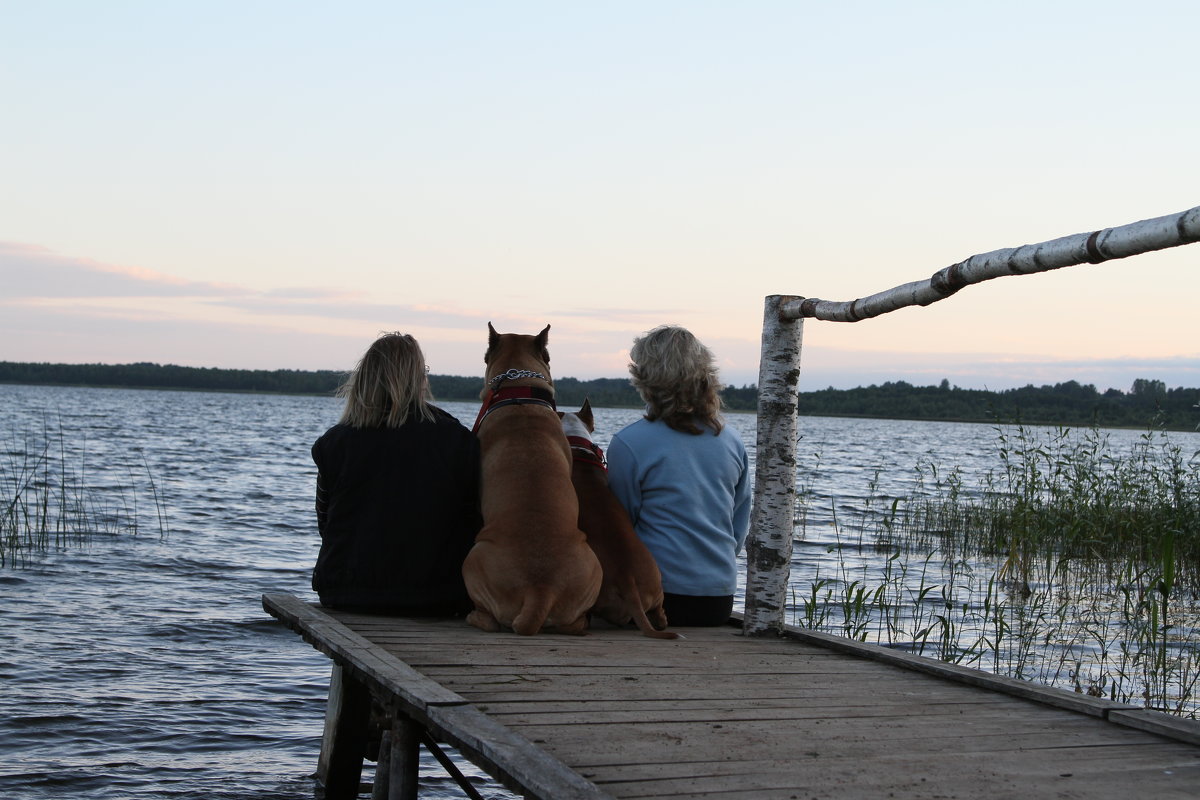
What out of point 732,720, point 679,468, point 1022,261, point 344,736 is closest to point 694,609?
point 679,468

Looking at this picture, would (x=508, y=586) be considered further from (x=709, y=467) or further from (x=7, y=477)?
(x=7, y=477)

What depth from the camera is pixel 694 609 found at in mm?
5984

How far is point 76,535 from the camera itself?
50.5ft

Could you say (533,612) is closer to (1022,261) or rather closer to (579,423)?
(579,423)

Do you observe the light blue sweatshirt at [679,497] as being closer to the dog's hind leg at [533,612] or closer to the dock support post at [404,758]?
the dog's hind leg at [533,612]

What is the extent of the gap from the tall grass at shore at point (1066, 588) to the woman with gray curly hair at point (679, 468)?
2233mm

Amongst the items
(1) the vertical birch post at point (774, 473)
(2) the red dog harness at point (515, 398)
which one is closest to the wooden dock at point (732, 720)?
(1) the vertical birch post at point (774, 473)

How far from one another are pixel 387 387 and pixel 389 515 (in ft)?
2.20

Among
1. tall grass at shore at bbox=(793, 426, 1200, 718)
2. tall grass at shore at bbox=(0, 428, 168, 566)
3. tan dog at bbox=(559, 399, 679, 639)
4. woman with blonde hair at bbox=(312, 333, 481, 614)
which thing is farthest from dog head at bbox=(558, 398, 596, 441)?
tall grass at shore at bbox=(0, 428, 168, 566)

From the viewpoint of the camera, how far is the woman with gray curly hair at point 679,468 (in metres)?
5.81

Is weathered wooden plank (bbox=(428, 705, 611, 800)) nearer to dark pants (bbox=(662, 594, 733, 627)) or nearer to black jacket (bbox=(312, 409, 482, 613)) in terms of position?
black jacket (bbox=(312, 409, 482, 613))

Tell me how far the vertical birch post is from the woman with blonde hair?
1.56 m

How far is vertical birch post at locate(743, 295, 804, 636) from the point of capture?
5.75 metres

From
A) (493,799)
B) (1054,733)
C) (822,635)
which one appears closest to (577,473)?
(822,635)
